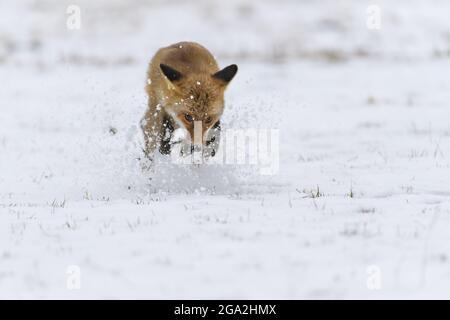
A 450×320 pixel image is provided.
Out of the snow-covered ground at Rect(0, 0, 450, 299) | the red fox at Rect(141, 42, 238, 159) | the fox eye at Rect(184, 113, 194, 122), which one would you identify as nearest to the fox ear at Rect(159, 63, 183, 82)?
the red fox at Rect(141, 42, 238, 159)

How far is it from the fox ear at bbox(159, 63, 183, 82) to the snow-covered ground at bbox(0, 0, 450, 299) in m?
1.50

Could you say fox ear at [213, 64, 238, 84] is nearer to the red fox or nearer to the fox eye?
the red fox

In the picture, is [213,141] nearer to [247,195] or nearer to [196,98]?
[196,98]

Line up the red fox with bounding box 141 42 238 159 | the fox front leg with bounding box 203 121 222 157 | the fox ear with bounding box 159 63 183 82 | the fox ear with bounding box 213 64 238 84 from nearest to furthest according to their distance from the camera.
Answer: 1. the fox ear with bounding box 159 63 183 82
2. the red fox with bounding box 141 42 238 159
3. the fox ear with bounding box 213 64 238 84
4. the fox front leg with bounding box 203 121 222 157

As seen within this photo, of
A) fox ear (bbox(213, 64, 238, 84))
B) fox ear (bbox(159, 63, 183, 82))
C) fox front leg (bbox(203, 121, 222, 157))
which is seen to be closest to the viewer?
fox ear (bbox(159, 63, 183, 82))

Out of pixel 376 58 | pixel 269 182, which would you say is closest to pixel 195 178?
pixel 269 182

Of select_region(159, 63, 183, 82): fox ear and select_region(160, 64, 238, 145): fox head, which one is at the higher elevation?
select_region(159, 63, 183, 82): fox ear

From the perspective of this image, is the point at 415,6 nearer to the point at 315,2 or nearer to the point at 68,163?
the point at 315,2

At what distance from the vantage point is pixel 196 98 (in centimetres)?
863

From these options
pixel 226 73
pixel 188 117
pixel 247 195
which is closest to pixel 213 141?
pixel 188 117

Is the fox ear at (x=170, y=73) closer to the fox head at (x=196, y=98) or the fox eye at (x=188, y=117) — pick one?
the fox head at (x=196, y=98)

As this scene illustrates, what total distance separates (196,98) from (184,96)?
0.56ft

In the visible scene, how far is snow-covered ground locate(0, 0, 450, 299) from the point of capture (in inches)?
203

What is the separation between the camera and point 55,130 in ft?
48.4
